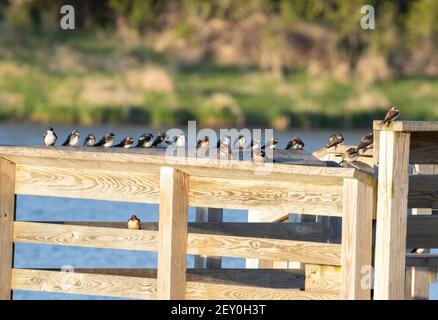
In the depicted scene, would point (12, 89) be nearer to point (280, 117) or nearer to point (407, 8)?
point (280, 117)

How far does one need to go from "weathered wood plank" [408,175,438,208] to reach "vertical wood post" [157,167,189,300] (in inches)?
71.5

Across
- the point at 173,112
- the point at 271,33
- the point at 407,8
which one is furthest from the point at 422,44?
the point at 173,112

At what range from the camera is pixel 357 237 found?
33.2 feet

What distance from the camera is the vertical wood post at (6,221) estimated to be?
11.2 metres

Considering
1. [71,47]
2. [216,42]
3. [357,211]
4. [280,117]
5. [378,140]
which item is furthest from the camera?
[216,42]

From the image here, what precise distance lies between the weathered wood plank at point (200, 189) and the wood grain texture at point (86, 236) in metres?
0.27

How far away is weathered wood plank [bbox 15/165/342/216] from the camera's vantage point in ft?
34.3

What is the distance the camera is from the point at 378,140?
35.9 feet

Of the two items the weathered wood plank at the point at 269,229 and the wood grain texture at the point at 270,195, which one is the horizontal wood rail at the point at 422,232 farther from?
the weathered wood plank at the point at 269,229

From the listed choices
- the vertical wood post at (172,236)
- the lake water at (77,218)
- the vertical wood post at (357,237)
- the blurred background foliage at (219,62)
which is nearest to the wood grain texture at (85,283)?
the vertical wood post at (172,236)

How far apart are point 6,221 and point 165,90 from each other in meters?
36.9

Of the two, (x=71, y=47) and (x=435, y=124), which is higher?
(x=71, y=47)

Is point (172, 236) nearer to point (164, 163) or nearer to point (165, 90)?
point (164, 163)

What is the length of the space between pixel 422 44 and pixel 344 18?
14.3ft
